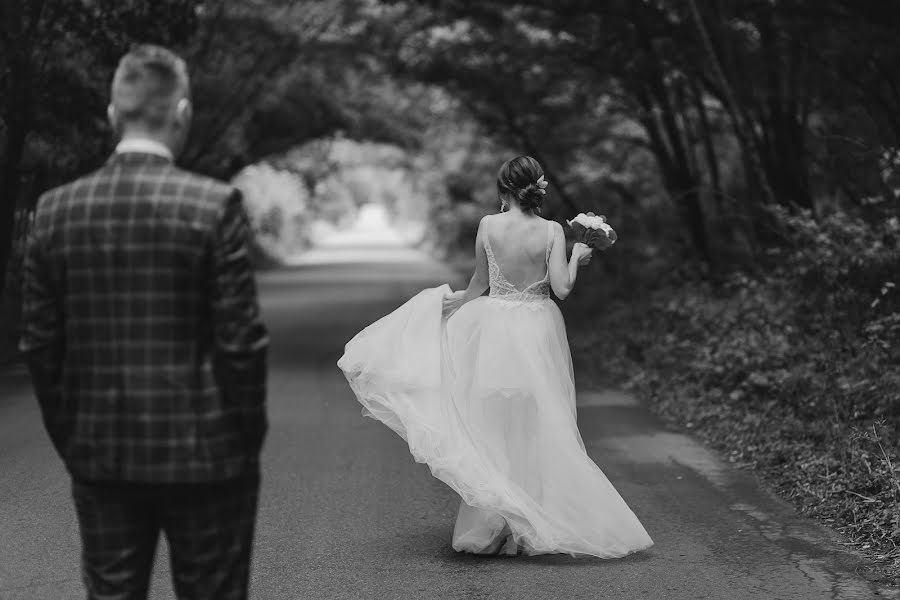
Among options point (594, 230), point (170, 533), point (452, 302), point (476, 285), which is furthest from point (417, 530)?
point (170, 533)

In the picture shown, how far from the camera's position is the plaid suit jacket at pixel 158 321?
3.16m

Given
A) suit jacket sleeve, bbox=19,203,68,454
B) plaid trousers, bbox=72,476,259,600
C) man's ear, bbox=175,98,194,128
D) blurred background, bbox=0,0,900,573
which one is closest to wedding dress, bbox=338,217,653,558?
blurred background, bbox=0,0,900,573

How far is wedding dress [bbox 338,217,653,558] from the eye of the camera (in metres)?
5.91

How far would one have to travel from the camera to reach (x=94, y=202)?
3195 millimetres

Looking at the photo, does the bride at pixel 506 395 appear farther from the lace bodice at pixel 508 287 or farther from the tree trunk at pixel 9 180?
the tree trunk at pixel 9 180

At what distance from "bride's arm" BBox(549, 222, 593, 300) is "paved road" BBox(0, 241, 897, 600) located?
4.69 ft

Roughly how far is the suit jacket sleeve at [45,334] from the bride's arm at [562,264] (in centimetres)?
320

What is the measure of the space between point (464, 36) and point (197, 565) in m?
18.5

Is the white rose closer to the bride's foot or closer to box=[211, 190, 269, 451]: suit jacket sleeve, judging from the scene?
the bride's foot

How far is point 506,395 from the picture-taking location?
6.14 metres

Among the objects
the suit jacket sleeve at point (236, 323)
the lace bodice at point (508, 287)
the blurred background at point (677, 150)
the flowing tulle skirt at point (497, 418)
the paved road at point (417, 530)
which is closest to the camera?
the suit jacket sleeve at point (236, 323)

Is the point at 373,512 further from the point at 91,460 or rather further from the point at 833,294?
the point at 833,294

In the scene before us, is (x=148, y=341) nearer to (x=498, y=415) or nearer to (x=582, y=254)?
(x=498, y=415)

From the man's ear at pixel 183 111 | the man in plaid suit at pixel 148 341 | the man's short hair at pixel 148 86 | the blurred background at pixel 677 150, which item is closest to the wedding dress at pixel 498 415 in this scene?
the blurred background at pixel 677 150
